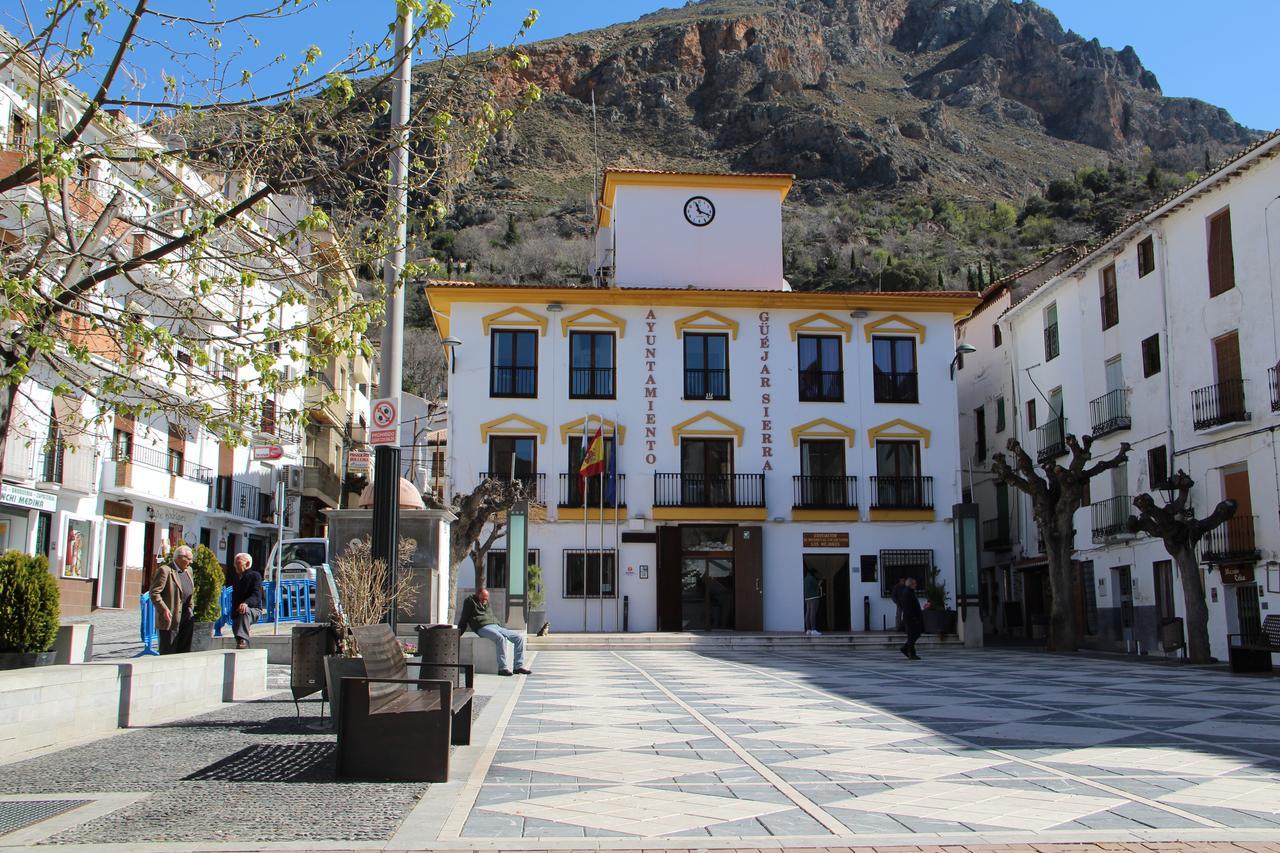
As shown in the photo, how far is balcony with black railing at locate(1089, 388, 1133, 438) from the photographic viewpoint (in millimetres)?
30297

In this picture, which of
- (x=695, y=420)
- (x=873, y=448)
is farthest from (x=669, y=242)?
(x=873, y=448)

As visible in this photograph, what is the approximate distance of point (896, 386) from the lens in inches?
1478

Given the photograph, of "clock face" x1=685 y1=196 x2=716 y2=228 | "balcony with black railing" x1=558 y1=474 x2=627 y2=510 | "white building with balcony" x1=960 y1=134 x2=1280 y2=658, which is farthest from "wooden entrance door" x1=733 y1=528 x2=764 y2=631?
"clock face" x1=685 y1=196 x2=716 y2=228

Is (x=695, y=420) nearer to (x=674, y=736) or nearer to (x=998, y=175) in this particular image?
(x=674, y=736)

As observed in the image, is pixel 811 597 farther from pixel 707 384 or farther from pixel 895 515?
pixel 707 384

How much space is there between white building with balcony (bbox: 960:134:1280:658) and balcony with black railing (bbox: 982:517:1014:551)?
1.64 meters

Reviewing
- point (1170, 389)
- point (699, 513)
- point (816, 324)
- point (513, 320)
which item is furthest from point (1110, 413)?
point (513, 320)

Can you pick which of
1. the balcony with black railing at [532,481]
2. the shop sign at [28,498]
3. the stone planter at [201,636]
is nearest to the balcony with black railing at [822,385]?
the balcony with black railing at [532,481]

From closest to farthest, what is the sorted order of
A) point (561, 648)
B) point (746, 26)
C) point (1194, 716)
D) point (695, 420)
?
1. point (1194, 716)
2. point (561, 648)
3. point (695, 420)
4. point (746, 26)

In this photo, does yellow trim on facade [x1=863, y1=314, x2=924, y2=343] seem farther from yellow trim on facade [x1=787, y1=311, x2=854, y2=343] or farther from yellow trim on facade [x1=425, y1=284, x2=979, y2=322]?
yellow trim on facade [x1=787, y1=311, x2=854, y2=343]

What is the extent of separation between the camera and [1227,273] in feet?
85.1

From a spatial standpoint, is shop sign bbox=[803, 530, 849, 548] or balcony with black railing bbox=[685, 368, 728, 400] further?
balcony with black railing bbox=[685, 368, 728, 400]

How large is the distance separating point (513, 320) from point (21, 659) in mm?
27314

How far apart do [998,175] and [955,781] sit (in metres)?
113
